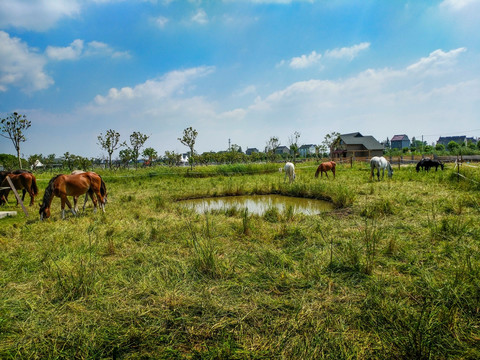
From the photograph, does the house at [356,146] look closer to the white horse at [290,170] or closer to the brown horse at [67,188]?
the white horse at [290,170]

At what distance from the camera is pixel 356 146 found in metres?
44.0

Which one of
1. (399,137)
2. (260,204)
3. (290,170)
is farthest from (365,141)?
(399,137)

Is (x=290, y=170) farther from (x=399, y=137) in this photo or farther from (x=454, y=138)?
(x=454, y=138)

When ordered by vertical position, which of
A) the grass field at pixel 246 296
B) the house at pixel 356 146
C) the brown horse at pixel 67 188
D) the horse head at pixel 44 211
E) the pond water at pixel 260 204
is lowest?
the pond water at pixel 260 204

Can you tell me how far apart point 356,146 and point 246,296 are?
4704 centimetres

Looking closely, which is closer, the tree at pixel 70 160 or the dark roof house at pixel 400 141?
the tree at pixel 70 160

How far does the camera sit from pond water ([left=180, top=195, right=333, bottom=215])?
778 cm

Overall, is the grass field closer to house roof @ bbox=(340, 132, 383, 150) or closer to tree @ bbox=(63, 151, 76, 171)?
tree @ bbox=(63, 151, 76, 171)

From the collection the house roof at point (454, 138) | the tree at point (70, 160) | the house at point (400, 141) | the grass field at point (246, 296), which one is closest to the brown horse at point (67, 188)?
the grass field at point (246, 296)

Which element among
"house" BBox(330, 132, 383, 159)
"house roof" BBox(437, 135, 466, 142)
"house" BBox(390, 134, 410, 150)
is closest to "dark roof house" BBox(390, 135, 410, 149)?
"house" BBox(390, 134, 410, 150)

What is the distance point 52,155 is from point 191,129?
3537 cm

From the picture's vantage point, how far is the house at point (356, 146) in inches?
1677

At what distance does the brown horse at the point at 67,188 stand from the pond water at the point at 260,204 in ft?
9.62

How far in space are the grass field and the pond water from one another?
9.94 ft
